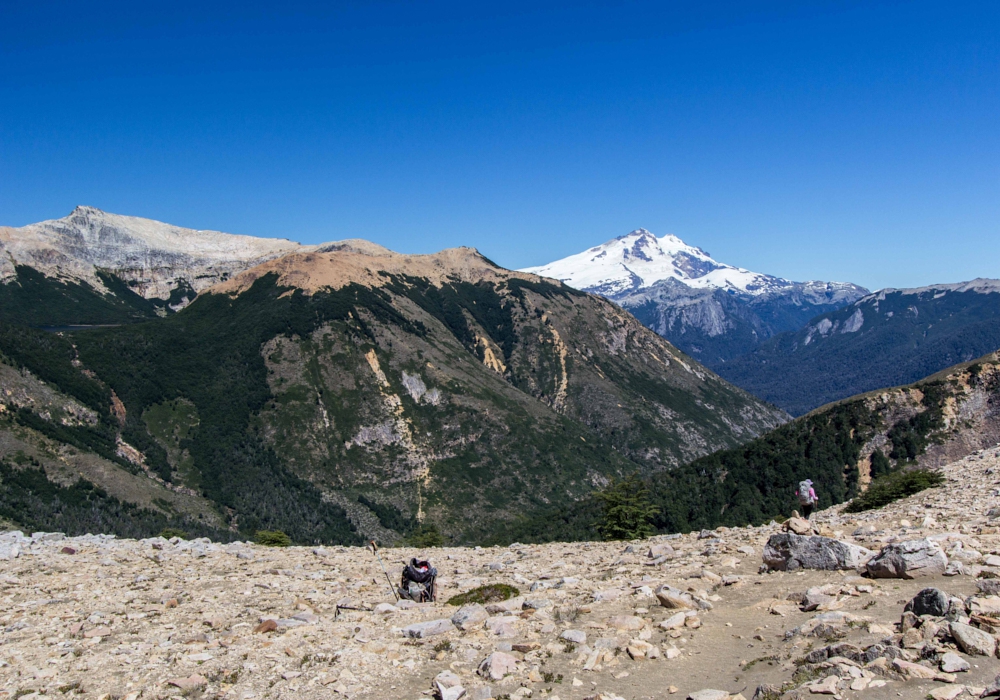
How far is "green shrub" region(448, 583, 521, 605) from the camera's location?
19.9 metres

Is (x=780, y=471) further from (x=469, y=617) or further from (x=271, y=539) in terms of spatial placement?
(x=469, y=617)

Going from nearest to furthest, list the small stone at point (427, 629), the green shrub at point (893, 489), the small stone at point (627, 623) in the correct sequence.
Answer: the small stone at point (627, 623) < the small stone at point (427, 629) < the green shrub at point (893, 489)

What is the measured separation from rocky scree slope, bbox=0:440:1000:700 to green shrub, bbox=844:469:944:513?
4.23 metres

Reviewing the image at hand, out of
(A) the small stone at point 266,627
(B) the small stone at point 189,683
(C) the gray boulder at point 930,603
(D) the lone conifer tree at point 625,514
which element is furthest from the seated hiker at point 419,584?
(D) the lone conifer tree at point 625,514

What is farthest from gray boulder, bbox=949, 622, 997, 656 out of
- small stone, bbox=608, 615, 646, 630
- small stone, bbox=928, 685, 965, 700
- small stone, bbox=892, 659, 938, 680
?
small stone, bbox=608, 615, 646, 630

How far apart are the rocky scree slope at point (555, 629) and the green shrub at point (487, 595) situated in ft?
2.12

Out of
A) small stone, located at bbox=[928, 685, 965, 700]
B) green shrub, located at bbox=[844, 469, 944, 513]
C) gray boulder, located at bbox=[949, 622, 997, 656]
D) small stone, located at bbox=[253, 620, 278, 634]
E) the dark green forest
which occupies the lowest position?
the dark green forest

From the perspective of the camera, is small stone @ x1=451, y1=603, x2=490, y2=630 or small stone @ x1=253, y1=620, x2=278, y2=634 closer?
small stone @ x1=451, y1=603, x2=490, y2=630

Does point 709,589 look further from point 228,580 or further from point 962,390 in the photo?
point 962,390

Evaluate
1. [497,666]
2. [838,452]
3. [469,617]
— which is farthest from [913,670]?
[838,452]

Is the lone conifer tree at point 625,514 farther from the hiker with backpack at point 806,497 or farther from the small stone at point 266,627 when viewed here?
the small stone at point 266,627

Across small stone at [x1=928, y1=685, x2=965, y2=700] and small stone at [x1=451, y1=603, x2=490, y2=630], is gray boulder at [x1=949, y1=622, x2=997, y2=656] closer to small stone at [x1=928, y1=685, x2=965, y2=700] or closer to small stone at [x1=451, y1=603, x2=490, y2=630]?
small stone at [x1=928, y1=685, x2=965, y2=700]

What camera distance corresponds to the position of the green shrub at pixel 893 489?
97.7 ft

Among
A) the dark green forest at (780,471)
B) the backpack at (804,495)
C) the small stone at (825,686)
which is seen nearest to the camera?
the small stone at (825,686)
